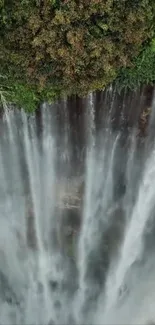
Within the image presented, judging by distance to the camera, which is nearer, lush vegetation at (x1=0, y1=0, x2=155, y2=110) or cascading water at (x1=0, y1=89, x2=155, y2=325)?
lush vegetation at (x1=0, y1=0, x2=155, y2=110)

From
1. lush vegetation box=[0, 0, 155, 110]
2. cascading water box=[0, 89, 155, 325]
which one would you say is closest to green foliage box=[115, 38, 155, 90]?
lush vegetation box=[0, 0, 155, 110]

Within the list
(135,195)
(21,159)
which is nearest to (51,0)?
(21,159)

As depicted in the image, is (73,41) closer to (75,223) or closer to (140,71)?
(140,71)

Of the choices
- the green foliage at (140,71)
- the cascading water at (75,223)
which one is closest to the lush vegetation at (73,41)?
the green foliage at (140,71)

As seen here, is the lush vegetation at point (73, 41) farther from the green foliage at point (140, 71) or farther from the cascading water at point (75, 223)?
the cascading water at point (75, 223)

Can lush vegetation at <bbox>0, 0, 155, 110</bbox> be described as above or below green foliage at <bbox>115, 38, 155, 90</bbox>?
above

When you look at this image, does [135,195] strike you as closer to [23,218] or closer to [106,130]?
[106,130]

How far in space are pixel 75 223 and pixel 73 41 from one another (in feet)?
14.9

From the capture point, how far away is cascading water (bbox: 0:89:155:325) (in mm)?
10273

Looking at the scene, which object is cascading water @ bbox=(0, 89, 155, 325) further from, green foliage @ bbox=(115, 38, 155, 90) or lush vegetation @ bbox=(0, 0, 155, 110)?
lush vegetation @ bbox=(0, 0, 155, 110)

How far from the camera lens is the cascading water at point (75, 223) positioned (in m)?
10.3

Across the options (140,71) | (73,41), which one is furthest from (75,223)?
(73,41)

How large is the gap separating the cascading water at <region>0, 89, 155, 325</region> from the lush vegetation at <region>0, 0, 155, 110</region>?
1131mm

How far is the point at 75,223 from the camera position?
11.4 m
